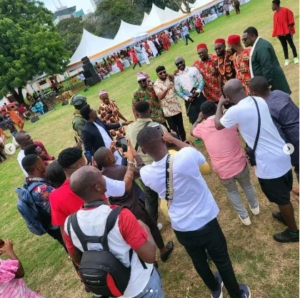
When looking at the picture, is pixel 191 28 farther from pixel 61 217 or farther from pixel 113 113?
pixel 61 217

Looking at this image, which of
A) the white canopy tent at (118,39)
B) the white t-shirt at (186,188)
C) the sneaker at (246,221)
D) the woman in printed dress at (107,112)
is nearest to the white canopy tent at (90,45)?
the white canopy tent at (118,39)

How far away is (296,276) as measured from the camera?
2.82m

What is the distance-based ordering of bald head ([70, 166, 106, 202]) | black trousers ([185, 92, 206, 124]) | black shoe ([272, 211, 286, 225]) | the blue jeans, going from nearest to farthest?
bald head ([70, 166, 106, 202]), the blue jeans, black shoe ([272, 211, 286, 225]), black trousers ([185, 92, 206, 124])

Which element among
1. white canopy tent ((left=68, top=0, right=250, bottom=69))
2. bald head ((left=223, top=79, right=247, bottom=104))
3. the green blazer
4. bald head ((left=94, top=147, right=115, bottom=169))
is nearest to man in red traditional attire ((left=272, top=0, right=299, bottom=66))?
the green blazer

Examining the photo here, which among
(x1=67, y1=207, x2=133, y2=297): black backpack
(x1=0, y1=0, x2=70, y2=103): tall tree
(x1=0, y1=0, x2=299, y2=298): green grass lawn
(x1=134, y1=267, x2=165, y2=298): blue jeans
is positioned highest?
(x1=0, y1=0, x2=70, y2=103): tall tree

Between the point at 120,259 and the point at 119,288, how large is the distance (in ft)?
0.64

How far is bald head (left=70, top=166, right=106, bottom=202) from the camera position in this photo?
1922 mm

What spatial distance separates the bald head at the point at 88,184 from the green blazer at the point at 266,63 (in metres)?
3.43

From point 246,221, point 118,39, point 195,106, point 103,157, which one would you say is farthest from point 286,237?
point 118,39

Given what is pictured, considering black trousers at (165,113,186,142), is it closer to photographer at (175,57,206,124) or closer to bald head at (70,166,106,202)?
photographer at (175,57,206,124)

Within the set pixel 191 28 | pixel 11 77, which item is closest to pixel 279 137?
pixel 11 77

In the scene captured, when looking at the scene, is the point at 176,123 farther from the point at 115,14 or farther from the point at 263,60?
the point at 115,14

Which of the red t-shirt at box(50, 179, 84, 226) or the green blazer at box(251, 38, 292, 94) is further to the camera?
the green blazer at box(251, 38, 292, 94)

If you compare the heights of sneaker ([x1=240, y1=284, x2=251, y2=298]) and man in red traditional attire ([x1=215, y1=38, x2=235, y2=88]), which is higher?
man in red traditional attire ([x1=215, y1=38, x2=235, y2=88])
